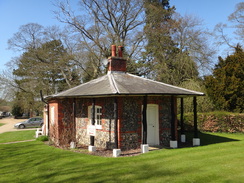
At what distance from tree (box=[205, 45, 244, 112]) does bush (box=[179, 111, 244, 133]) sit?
1.67m

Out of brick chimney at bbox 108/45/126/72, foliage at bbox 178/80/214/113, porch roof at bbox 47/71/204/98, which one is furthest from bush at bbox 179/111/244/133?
brick chimney at bbox 108/45/126/72

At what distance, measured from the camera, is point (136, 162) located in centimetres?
884

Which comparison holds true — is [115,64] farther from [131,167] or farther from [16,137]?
[16,137]

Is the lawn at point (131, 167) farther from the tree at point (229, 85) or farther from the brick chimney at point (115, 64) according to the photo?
the tree at point (229, 85)

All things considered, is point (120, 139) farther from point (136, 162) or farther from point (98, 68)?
point (98, 68)

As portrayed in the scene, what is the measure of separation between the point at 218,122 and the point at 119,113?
10258mm

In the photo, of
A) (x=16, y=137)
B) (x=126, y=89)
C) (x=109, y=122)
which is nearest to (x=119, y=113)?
(x=109, y=122)

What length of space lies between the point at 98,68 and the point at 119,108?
17442 millimetres

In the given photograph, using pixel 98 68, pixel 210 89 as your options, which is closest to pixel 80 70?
pixel 98 68

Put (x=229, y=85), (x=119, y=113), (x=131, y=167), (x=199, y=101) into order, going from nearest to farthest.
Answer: (x=131, y=167) → (x=119, y=113) → (x=229, y=85) → (x=199, y=101)

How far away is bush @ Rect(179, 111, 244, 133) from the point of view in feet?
55.9

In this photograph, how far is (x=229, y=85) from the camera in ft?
60.8

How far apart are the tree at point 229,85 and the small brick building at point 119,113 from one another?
8218 mm

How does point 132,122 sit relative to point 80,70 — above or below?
below
